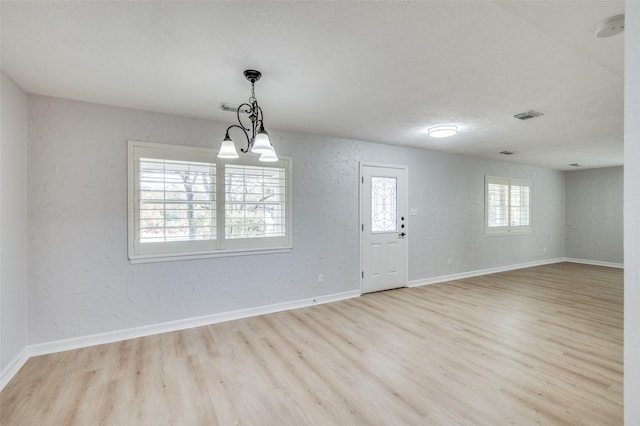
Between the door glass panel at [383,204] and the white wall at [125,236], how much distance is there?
372mm

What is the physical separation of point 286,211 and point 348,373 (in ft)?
7.45

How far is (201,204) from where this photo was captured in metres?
3.62

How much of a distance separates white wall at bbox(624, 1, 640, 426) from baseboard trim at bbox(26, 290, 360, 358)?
3618 millimetres

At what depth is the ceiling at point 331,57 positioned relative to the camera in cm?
171

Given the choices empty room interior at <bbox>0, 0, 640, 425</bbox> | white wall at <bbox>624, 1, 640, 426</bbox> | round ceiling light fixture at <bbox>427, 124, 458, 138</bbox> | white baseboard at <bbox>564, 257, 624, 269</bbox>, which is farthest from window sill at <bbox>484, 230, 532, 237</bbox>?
white wall at <bbox>624, 1, 640, 426</bbox>

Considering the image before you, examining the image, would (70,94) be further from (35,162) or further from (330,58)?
(330,58)

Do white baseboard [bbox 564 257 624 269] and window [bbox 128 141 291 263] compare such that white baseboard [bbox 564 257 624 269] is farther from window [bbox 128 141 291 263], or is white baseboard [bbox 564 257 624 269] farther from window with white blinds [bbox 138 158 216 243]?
window with white blinds [bbox 138 158 216 243]

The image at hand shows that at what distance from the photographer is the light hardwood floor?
6.61ft

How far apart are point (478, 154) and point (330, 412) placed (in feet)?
18.5

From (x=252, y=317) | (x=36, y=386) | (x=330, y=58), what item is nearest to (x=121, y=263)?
(x=36, y=386)

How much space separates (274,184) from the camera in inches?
161

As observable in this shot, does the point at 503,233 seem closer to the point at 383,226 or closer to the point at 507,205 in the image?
the point at 507,205

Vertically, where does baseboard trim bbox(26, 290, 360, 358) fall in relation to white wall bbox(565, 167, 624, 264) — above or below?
below

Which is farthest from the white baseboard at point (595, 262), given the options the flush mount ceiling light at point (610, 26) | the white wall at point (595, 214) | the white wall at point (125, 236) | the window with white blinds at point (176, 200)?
the window with white blinds at point (176, 200)
